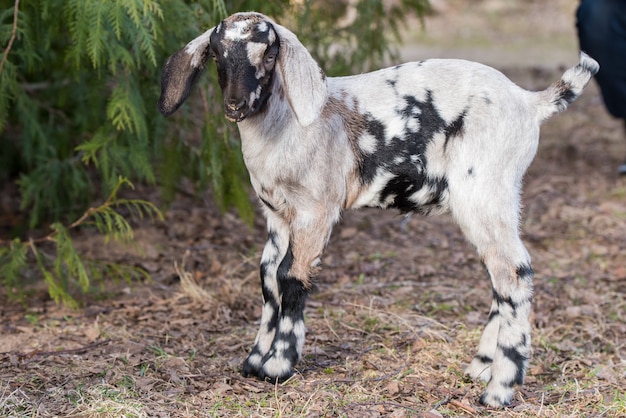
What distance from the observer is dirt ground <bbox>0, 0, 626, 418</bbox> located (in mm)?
4066

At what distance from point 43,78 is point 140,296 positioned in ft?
7.30

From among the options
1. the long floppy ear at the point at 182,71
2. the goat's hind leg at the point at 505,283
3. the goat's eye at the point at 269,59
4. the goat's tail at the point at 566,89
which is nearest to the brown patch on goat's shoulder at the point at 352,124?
the goat's eye at the point at 269,59

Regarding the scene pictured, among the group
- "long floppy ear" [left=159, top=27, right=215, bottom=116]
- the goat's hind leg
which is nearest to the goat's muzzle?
"long floppy ear" [left=159, top=27, right=215, bottom=116]

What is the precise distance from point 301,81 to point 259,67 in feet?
0.66

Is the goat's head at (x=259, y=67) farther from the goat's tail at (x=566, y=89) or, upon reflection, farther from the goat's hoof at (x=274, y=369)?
the goat's hoof at (x=274, y=369)

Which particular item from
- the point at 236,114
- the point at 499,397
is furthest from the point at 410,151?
the point at 499,397

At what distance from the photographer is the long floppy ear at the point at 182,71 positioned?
3947 mm

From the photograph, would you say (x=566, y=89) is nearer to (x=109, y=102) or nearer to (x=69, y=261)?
(x=109, y=102)

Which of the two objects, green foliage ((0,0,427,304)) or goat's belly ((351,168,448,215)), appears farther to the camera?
green foliage ((0,0,427,304))

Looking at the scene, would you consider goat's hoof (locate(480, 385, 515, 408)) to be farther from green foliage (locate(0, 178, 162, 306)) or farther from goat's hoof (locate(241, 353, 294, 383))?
green foliage (locate(0, 178, 162, 306))

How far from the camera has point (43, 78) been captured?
6.80 m

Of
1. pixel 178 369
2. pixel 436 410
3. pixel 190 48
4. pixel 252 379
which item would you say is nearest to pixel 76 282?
pixel 178 369

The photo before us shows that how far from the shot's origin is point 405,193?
4.12m

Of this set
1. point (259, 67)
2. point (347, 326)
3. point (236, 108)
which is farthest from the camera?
point (347, 326)
